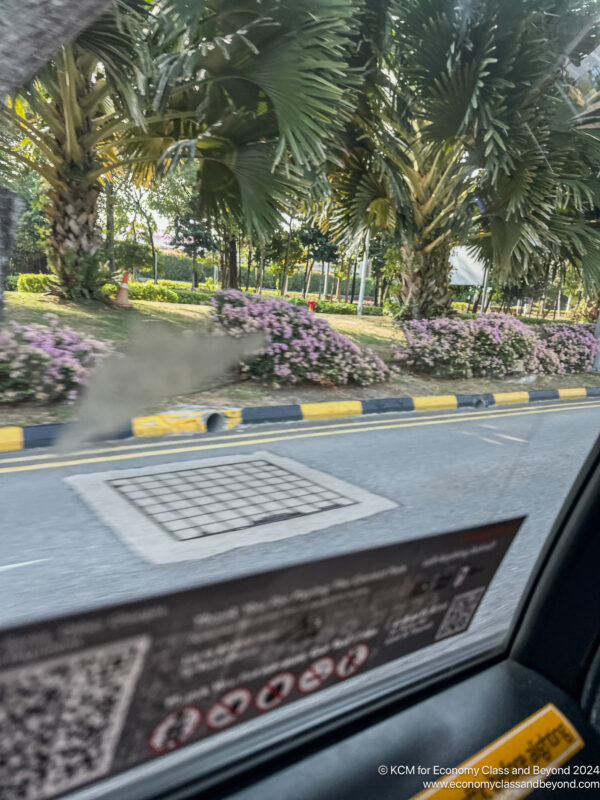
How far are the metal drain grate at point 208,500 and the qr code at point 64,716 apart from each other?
0.76m

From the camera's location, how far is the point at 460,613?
1.21 metres

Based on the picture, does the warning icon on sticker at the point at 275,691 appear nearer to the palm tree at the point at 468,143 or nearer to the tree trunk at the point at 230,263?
the tree trunk at the point at 230,263

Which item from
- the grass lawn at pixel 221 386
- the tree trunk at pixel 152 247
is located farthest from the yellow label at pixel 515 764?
the tree trunk at pixel 152 247

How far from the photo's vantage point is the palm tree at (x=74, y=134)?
3.55 feet

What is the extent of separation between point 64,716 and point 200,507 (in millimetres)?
921

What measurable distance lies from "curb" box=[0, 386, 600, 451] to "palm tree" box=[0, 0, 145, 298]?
0.41 m

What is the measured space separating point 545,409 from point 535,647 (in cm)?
195

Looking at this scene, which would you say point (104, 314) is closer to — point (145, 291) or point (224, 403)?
point (145, 291)

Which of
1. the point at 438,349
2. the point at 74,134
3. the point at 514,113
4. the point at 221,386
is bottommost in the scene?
the point at 438,349

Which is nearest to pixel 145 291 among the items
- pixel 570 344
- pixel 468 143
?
pixel 570 344

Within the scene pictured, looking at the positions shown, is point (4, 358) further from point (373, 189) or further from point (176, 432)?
point (373, 189)

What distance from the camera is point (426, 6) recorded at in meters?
2.41

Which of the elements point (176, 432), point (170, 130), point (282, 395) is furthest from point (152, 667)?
point (282, 395)

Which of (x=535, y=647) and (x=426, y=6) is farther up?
(x=426, y=6)
